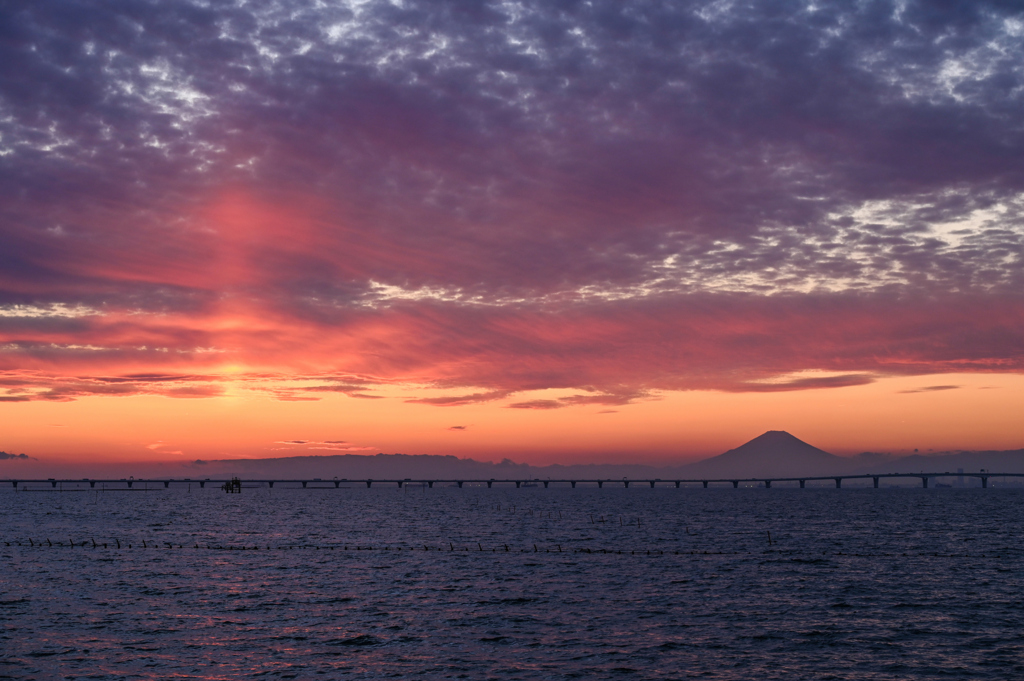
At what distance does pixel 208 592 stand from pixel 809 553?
6708 cm

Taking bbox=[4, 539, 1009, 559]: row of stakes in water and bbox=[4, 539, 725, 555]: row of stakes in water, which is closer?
bbox=[4, 539, 1009, 559]: row of stakes in water

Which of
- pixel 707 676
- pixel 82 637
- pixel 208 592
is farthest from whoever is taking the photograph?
pixel 208 592

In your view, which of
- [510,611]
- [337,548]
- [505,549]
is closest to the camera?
[510,611]

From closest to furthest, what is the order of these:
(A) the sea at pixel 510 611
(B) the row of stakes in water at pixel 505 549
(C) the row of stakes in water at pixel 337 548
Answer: (A) the sea at pixel 510 611, (B) the row of stakes in water at pixel 505 549, (C) the row of stakes in water at pixel 337 548

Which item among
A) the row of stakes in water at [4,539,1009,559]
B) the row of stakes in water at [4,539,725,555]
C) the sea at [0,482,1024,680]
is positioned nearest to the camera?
the sea at [0,482,1024,680]

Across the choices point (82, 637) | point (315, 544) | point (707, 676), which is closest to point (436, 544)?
point (315, 544)

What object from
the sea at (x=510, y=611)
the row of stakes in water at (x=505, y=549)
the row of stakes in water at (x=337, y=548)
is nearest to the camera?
the sea at (x=510, y=611)

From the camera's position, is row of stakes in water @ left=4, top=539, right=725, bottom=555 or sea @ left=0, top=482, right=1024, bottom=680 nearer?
sea @ left=0, top=482, right=1024, bottom=680

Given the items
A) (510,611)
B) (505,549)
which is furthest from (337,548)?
(510,611)

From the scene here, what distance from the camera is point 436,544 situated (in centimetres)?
10650

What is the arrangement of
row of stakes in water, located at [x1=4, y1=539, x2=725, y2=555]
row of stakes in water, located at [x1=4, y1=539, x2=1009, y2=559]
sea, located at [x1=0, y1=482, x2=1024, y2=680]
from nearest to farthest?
sea, located at [x1=0, y1=482, x2=1024, y2=680]
row of stakes in water, located at [x1=4, y1=539, x2=1009, y2=559]
row of stakes in water, located at [x1=4, y1=539, x2=725, y2=555]

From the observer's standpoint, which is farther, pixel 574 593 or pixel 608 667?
pixel 574 593

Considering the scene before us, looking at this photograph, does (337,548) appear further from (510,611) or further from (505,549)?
(510,611)

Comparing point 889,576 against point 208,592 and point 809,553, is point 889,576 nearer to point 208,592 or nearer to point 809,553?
point 809,553
